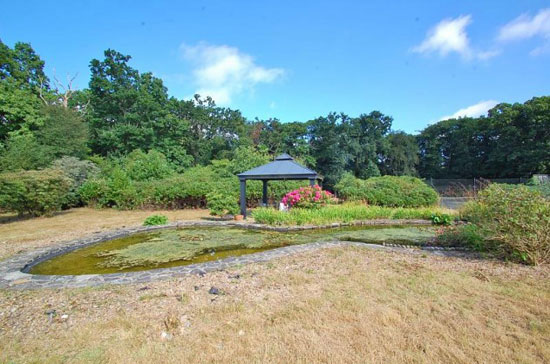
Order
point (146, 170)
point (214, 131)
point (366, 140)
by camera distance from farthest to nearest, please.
→ point (214, 131) → point (366, 140) → point (146, 170)

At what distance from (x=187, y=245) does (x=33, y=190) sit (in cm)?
770

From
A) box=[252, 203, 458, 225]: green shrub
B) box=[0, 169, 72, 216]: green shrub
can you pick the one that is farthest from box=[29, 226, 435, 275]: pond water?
box=[0, 169, 72, 216]: green shrub

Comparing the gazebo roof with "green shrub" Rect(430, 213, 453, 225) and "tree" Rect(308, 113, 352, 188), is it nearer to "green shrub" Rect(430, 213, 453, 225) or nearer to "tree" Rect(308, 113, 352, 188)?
"green shrub" Rect(430, 213, 453, 225)

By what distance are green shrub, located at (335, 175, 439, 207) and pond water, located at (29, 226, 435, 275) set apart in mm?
4153

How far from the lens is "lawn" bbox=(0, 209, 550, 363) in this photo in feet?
6.42

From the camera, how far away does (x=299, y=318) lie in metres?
2.41

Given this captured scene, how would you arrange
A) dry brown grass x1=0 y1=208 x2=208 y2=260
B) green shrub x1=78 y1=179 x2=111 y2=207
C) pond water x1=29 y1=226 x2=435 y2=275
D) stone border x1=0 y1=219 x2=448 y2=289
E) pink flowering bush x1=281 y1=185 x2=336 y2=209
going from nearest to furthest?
stone border x1=0 y1=219 x2=448 y2=289 → pond water x1=29 y1=226 x2=435 y2=275 → dry brown grass x1=0 y1=208 x2=208 y2=260 → pink flowering bush x1=281 y1=185 x2=336 y2=209 → green shrub x1=78 y1=179 x2=111 y2=207

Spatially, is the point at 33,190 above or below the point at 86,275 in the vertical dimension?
above

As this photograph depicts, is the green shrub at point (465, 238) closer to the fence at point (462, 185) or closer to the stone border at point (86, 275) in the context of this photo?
the stone border at point (86, 275)

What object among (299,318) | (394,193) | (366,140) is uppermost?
(366,140)

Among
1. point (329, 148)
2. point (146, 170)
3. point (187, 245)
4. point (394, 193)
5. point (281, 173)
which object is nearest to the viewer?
point (187, 245)

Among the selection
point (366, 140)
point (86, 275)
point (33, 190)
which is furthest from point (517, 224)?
point (366, 140)

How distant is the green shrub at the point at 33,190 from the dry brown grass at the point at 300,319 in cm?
808

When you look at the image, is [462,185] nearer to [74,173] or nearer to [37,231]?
[37,231]
